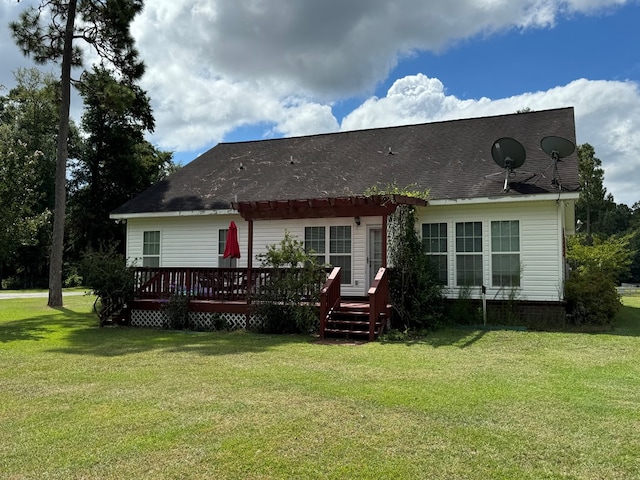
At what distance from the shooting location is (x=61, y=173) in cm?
1822

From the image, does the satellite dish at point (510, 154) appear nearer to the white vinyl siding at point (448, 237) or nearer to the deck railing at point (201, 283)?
the white vinyl siding at point (448, 237)

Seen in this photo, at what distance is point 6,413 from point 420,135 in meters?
14.5

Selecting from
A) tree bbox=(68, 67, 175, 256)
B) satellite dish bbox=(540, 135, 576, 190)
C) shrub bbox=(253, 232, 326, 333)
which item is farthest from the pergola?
tree bbox=(68, 67, 175, 256)

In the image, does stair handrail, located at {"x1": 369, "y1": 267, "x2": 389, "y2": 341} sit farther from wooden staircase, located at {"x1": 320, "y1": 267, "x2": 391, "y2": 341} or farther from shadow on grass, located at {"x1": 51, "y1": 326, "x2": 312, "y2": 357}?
shadow on grass, located at {"x1": 51, "y1": 326, "x2": 312, "y2": 357}

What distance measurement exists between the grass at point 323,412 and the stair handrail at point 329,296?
1598mm

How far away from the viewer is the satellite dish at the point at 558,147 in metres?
12.7

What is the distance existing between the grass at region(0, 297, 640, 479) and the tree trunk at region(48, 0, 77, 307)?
32.2ft

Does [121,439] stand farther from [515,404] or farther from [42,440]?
[515,404]

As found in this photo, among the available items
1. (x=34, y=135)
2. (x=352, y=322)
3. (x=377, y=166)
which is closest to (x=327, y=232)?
(x=377, y=166)

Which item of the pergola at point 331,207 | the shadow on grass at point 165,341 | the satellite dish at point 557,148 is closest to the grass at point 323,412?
the shadow on grass at point 165,341

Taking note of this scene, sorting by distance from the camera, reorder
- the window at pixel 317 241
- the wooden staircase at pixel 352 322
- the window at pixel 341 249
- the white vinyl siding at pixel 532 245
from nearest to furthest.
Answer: the wooden staircase at pixel 352 322
the white vinyl siding at pixel 532 245
the window at pixel 341 249
the window at pixel 317 241

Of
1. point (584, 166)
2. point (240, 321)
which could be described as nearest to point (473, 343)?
point (240, 321)

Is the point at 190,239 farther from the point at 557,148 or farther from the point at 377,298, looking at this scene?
the point at 557,148

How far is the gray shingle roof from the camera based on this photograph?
44.0ft
